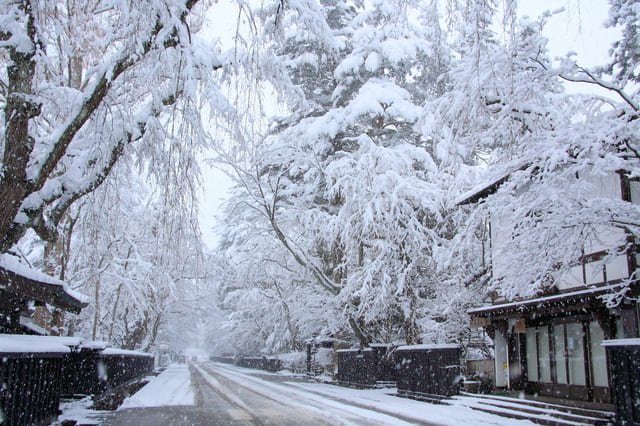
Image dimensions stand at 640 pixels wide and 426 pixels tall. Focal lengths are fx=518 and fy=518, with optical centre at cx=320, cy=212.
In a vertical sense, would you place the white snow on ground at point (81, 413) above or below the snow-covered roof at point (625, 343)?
below

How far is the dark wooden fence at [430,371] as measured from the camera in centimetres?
1698

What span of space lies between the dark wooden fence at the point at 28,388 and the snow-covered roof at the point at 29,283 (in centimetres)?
127

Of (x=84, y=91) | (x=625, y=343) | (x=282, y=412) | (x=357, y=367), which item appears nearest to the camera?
(x=84, y=91)

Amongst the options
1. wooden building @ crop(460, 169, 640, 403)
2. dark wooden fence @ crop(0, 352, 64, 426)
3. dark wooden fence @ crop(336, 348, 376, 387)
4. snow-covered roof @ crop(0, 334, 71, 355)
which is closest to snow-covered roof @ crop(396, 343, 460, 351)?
wooden building @ crop(460, 169, 640, 403)

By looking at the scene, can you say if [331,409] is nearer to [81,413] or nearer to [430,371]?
[430,371]

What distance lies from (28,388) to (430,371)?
13335 millimetres

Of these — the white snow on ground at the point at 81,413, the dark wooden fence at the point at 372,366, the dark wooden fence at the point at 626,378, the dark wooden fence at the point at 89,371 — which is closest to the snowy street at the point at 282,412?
the white snow on ground at the point at 81,413

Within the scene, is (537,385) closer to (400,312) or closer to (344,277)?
(400,312)

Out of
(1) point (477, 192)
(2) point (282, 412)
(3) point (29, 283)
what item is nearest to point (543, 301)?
(1) point (477, 192)

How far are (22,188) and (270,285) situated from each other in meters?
29.6

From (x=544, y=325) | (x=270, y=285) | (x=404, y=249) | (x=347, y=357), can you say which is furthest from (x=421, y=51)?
(x=270, y=285)

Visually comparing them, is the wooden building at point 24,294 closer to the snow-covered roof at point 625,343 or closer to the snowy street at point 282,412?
the snowy street at point 282,412

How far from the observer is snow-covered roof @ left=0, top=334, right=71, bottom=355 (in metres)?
6.59

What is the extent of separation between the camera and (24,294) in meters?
9.35
